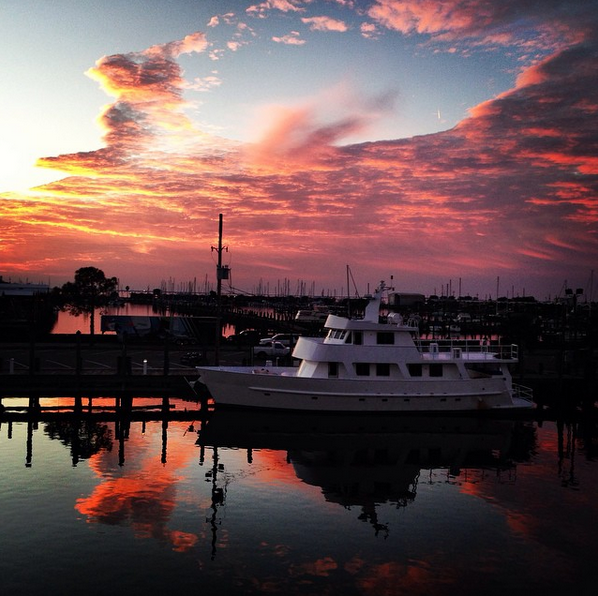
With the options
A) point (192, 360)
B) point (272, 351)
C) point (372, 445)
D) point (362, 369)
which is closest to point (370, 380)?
point (362, 369)

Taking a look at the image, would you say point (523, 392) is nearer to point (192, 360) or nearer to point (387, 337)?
point (387, 337)

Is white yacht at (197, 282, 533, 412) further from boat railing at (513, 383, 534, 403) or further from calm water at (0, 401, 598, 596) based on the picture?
boat railing at (513, 383, 534, 403)

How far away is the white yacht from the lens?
3155 cm

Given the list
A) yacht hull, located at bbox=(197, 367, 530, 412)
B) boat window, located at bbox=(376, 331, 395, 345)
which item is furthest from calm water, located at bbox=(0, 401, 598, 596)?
boat window, located at bbox=(376, 331, 395, 345)

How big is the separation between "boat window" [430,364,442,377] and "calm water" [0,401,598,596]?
11.2 feet

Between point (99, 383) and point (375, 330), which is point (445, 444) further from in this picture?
point (99, 383)

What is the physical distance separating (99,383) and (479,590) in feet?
87.0

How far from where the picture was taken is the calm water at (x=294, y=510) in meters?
14.7

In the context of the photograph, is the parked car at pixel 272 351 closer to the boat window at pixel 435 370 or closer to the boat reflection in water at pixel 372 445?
the boat reflection in water at pixel 372 445

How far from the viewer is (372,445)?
27906 mm

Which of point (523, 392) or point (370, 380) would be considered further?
point (523, 392)

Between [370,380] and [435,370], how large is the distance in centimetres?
408

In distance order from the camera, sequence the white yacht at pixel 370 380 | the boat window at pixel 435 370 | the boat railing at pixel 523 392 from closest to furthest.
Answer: the white yacht at pixel 370 380 < the boat window at pixel 435 370 < the boat railing at pixel 523 392

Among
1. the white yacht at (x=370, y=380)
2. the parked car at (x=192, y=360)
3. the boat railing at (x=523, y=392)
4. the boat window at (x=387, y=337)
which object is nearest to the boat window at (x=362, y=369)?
the white yacht at (x=370, y=380)
